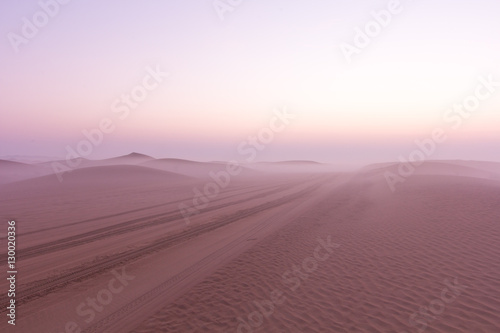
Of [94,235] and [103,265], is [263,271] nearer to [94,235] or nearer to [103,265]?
[103,265]

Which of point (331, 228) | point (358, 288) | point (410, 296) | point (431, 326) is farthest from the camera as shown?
point (331, 228)

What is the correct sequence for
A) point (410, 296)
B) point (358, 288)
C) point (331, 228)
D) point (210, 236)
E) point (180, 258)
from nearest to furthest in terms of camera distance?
1. point (410, 296)
2. point (358, 288)
3. point (180, 258)
4. point (210, 236)
5. point (331, 228)

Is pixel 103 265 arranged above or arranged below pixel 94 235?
below

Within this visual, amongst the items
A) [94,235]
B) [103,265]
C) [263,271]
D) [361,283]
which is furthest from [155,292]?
[94,235]

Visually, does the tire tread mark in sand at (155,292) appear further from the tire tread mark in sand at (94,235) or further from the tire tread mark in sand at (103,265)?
the tire tread mark in sand at (94,235)

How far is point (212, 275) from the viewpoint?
24.5 ft

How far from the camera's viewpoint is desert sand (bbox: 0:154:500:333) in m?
5.45

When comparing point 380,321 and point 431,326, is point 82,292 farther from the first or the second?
point 431,326

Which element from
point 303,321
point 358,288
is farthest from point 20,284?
point 358,288

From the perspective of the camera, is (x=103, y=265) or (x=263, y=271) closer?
(x=263, y=271)

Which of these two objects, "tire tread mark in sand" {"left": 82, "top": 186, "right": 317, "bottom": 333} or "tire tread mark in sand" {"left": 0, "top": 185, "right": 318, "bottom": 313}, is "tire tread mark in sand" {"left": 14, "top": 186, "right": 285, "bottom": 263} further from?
"tire tread mark in sand" {"left": 82, "top": 186, "right": 317, "bottom": 333}

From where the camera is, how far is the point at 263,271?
771 centimetres

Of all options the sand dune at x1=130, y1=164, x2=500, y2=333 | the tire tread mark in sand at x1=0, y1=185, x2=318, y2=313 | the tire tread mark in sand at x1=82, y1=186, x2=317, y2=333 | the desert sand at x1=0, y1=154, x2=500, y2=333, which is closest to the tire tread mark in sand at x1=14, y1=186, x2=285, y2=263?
the desert sand at x1=0, y1=154, x2=500, y2=333

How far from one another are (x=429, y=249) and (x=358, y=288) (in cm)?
386
